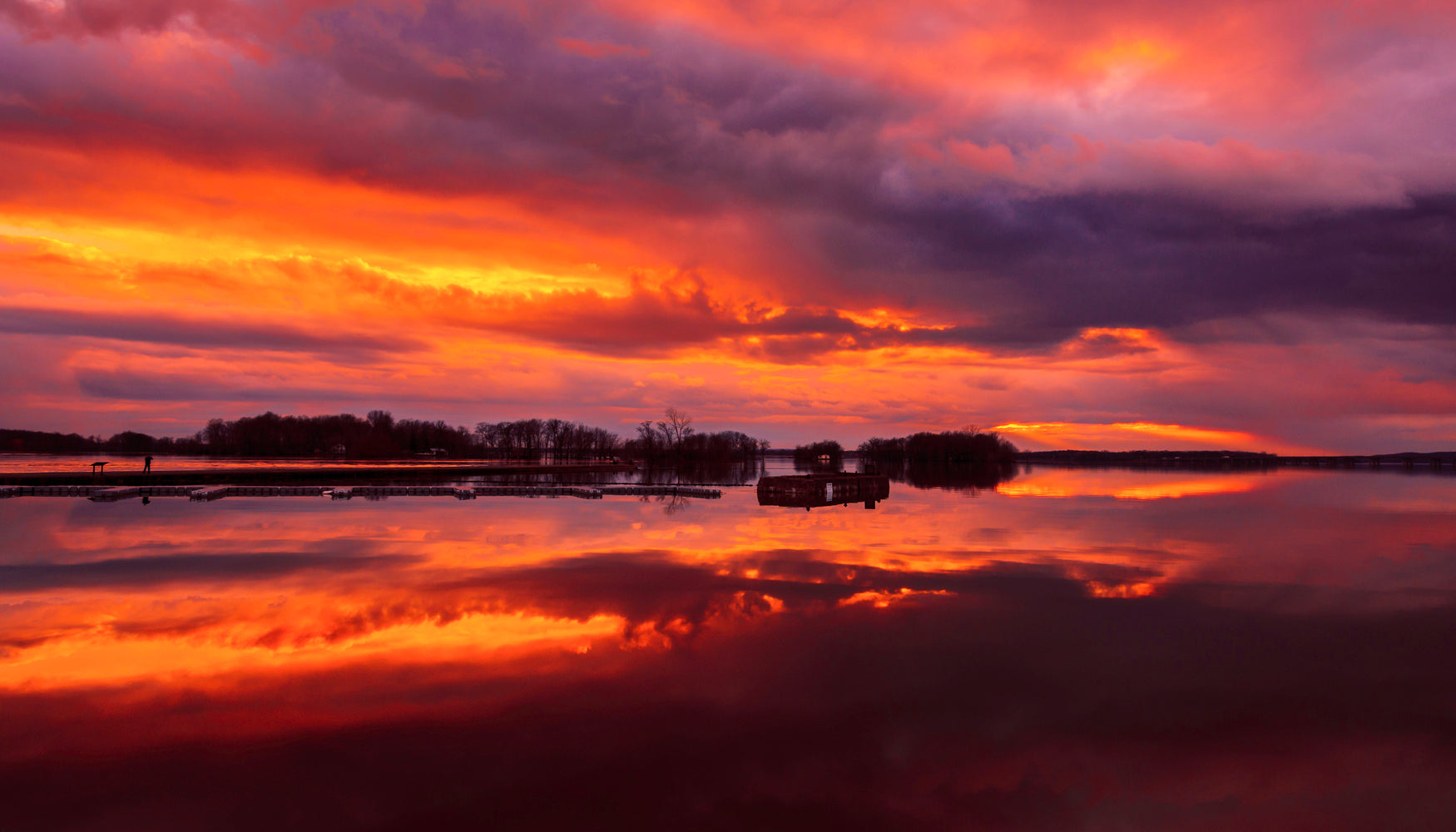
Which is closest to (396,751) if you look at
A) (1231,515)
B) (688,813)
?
(688,813)

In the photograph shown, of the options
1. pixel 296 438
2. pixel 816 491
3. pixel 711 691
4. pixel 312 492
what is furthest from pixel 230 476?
pixel 296 438

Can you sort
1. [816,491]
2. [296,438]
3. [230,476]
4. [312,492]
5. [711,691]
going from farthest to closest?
[296,438], [230,476], [816,491], [312,492], [711,691]

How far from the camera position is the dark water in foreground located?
8938mm

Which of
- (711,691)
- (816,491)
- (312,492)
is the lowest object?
(711,691)

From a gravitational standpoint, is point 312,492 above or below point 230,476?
below

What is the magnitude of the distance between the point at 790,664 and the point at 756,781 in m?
4.22

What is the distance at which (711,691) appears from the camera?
1220cm

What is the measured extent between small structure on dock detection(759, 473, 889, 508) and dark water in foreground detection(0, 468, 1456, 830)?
21955 millimetres

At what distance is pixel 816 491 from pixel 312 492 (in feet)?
100

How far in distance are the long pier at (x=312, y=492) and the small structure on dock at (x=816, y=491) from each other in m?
4.92

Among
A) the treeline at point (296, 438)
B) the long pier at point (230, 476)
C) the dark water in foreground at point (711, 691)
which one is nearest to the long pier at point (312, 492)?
the long pier at point (230, 476)

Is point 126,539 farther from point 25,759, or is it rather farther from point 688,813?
point 688,813

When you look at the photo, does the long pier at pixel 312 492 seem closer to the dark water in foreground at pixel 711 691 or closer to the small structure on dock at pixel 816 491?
the small structure on dock at pixel 816 491

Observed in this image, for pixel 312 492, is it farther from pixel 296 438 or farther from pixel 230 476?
pixel 296 438
